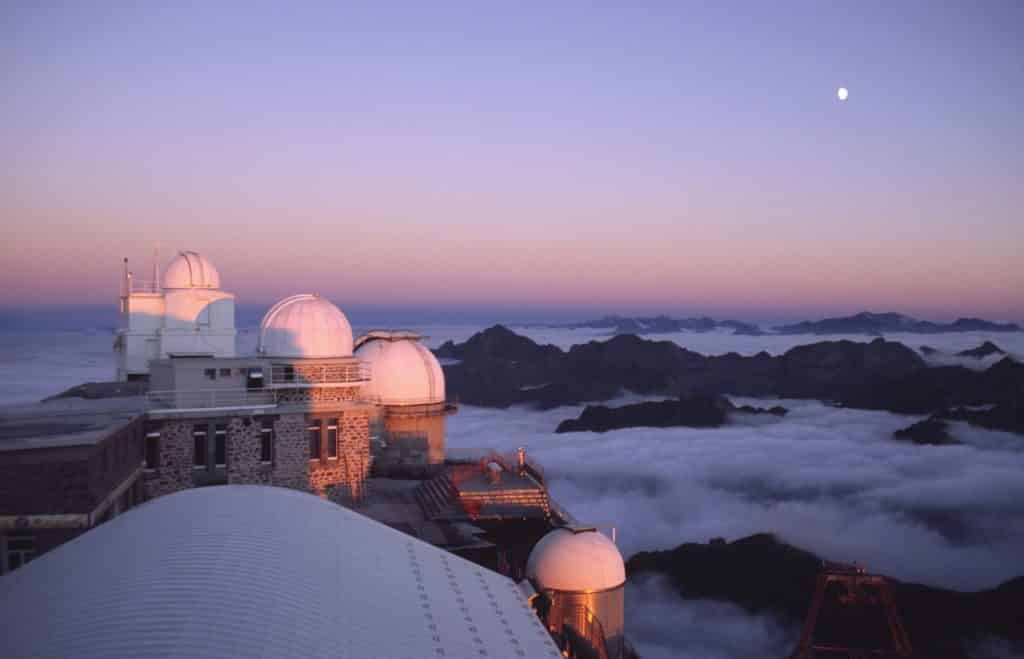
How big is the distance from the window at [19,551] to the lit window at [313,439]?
965 centimetres

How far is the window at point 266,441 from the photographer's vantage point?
904 inches

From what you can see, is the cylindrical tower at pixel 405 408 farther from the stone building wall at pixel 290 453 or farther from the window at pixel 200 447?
the window at pixel 200 447

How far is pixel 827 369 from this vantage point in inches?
5182

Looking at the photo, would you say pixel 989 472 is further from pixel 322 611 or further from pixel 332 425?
pixel 322 611

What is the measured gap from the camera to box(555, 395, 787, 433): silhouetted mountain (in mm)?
101062

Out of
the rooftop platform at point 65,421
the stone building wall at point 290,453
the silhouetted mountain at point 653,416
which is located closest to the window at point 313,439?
the stone building wall at point 290,453

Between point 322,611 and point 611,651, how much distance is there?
9.68 meters

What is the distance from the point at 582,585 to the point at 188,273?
2099 cm

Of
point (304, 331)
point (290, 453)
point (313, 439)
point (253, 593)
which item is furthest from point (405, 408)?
point (253, 593)

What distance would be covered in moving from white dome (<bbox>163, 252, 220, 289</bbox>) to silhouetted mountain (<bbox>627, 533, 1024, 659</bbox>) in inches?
1500

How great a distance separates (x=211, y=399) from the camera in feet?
73.6

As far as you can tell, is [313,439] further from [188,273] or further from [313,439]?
[188,273]

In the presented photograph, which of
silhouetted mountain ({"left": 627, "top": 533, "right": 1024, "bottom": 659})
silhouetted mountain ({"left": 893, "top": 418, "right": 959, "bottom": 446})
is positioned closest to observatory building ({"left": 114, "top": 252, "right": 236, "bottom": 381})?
silhouetted mountain ({"left": 627, "top": 533, "right": 1024, "bottom": 659})

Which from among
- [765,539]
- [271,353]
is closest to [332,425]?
[271,353]
